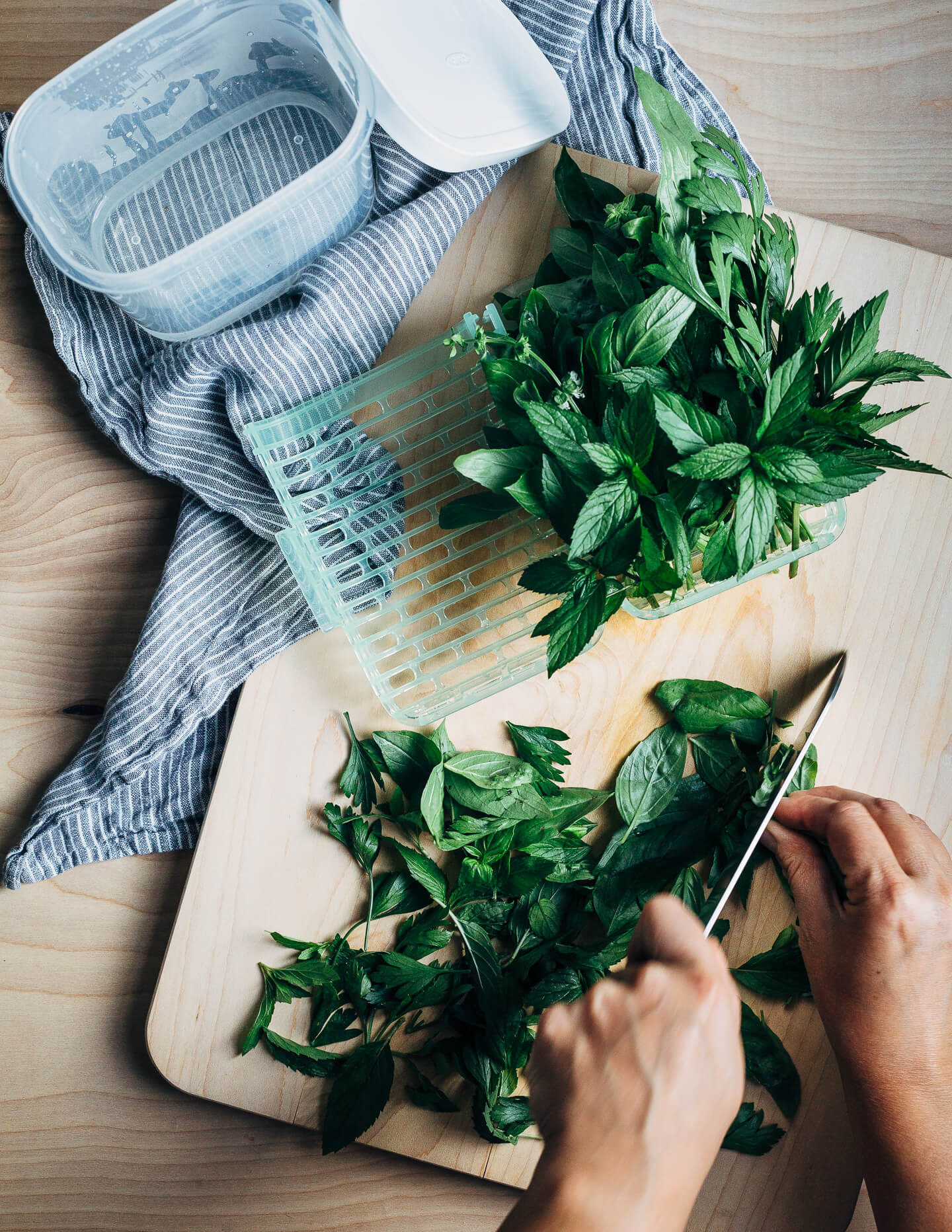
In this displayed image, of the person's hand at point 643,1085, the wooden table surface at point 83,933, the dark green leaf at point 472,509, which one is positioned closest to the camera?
the person's hand at point 643,1085

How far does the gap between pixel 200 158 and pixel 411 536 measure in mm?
416

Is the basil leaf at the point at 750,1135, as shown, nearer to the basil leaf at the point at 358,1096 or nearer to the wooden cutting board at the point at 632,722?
the wooden cutting board at the point at 632,722

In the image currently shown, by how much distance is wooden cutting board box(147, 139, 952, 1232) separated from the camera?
28.9 inches

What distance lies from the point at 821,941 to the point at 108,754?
633mm

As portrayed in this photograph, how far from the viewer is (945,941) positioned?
0.72m

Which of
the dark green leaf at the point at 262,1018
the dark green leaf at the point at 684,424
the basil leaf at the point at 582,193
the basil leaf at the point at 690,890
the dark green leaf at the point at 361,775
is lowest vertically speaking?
the dark green leaf at the point at 262,1018

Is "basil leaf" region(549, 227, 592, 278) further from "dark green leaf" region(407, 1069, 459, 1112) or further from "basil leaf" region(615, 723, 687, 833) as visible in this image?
"dark green leaf" region(407, 1069, 459, 1112)

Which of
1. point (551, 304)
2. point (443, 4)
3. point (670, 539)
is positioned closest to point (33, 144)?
point (443, 4)

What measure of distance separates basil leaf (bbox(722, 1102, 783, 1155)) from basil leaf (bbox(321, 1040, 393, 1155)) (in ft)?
0.95

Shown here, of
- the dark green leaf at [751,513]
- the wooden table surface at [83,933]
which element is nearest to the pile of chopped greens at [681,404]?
the dark green leaf at [751,513]

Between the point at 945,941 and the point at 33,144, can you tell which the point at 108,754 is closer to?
the point at 33,144

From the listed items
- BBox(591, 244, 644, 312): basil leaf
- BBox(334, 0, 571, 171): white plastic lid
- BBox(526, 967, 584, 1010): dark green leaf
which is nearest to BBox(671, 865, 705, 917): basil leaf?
BBox(526, 967, 584, 1010): dark green leaf

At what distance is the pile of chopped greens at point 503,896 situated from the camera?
2.34ft

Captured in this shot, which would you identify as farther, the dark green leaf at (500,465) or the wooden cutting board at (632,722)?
the wooden cutting board at (632,722)
